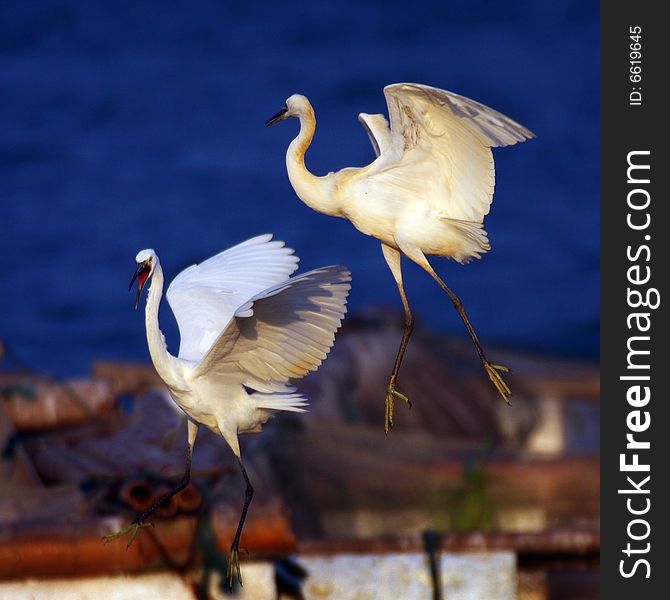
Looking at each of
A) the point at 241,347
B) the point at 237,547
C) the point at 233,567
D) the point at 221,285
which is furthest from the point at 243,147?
the point at 241,347

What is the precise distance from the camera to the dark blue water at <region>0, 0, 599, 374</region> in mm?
28453

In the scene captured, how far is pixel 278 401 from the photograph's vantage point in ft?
23.2

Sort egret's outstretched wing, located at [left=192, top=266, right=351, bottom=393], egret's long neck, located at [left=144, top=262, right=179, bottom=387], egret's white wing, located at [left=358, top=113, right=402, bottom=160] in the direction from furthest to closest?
egret's white wing, located at [left=358, top=113, right=402, bottom=160]
egret's long neck, located at [left=144, top=262, right=179, bottom=387]
egret's outstretched wing, located at [left=192, top=266, right=351, bottom=393]

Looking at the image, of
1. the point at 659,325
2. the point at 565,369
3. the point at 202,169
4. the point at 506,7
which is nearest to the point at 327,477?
the point at 659,325

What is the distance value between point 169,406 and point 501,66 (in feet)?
96.6

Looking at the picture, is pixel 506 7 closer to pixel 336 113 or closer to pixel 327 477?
pixel 336 113

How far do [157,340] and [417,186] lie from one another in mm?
1380

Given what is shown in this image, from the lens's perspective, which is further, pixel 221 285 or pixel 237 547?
pixel 221 285

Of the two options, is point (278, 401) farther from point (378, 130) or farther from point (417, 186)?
point (378, 130)

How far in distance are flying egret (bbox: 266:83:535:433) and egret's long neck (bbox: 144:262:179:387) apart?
76 cm

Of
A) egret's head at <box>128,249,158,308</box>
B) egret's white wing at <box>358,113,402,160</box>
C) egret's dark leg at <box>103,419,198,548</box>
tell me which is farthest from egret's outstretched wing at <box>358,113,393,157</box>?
egret's dark leg at <box>103,419,198,548</box>

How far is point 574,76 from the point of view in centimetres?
3800

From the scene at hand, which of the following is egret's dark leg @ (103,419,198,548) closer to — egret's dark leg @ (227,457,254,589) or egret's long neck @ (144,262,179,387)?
egret's dark leg @ (227,457,254,589)

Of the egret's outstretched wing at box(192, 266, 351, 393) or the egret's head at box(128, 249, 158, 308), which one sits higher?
the egret's head at box(128, 249, 158, 308)
